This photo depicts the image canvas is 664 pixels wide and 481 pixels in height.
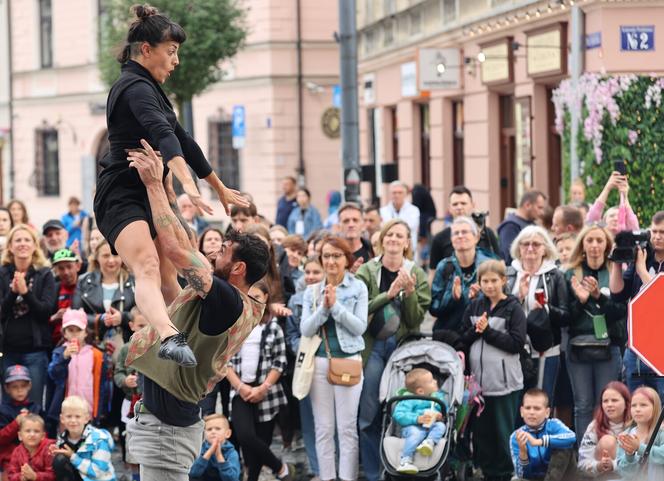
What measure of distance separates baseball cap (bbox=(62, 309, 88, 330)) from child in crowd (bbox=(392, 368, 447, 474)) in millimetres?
2578

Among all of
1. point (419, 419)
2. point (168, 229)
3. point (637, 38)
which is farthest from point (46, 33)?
point (168, 229)

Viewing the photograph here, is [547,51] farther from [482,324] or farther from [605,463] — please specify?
[605,463]

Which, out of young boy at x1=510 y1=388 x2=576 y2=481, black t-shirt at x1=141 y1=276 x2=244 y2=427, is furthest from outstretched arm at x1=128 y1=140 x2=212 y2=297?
young boy at x1=510 y1=388 x2=576 y2=481

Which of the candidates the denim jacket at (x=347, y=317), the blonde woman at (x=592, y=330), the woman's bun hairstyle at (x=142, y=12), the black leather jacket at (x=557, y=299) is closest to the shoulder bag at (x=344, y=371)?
the denim jacket at (x=347, y=317)

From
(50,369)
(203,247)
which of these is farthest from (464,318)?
(50,369)

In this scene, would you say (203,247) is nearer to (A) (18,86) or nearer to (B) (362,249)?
(B) (362,249)

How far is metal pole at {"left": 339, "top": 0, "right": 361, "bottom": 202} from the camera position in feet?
59.2

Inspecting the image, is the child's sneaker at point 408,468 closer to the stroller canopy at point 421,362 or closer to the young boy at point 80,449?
the stroller canopy at point 421,362

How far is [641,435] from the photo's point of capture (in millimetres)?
9031

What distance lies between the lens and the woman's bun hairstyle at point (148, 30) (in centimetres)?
659

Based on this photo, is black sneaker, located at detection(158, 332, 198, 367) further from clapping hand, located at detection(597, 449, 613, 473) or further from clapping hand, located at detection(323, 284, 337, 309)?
clapping hand, located at detection(323, 284, 337, 309)

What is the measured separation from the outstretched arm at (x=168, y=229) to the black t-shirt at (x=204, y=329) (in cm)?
6

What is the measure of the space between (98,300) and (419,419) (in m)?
2.86

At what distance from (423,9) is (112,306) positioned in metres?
16.4
